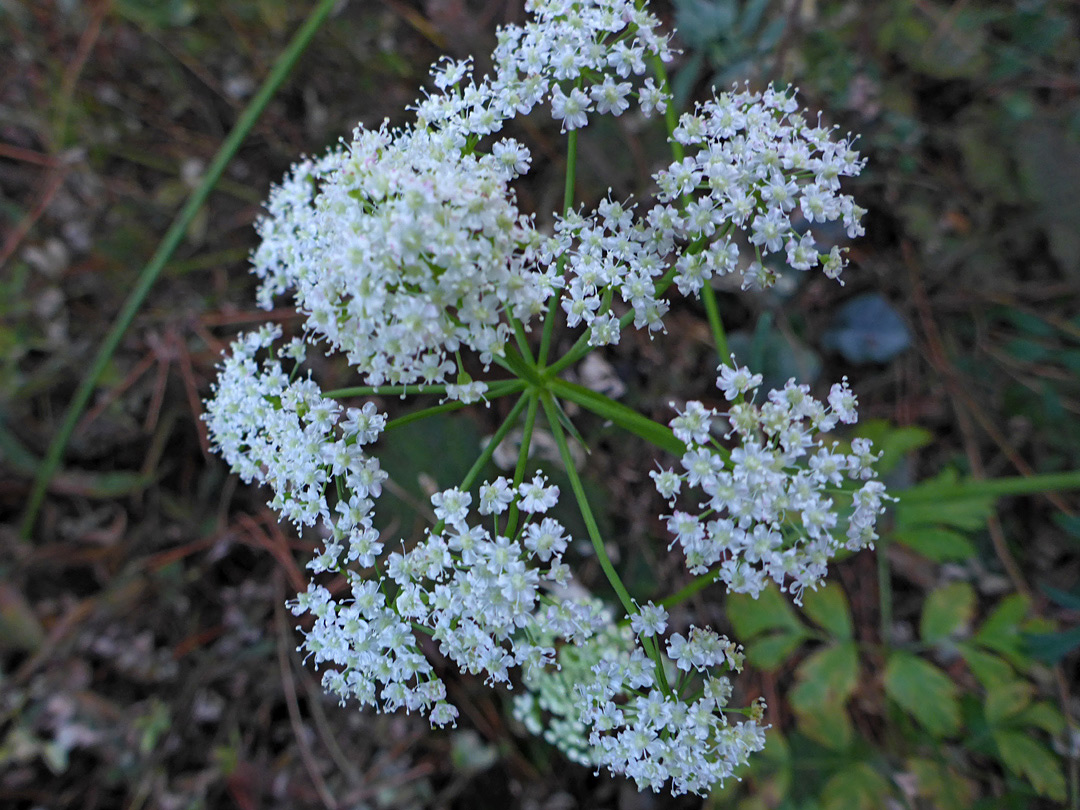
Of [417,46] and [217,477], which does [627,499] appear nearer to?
[217,477]

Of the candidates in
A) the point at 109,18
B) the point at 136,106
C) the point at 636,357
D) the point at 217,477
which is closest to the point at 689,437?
the point at 636,357

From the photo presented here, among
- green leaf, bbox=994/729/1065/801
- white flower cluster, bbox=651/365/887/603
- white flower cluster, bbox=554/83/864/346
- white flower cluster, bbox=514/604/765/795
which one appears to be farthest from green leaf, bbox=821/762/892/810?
white flower cluster, bbox=554/83/864/346

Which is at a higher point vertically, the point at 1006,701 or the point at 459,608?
the point at 459,608

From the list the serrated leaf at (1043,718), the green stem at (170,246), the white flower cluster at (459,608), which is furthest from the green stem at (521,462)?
the serrated leaf at (1043,718)

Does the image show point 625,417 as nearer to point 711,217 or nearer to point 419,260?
point 711,217

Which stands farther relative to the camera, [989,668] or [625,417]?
[989,668]

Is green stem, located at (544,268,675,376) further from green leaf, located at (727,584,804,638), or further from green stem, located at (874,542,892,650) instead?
green stem, located at (874,542,892,650)

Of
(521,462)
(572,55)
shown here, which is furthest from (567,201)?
(521,462)
